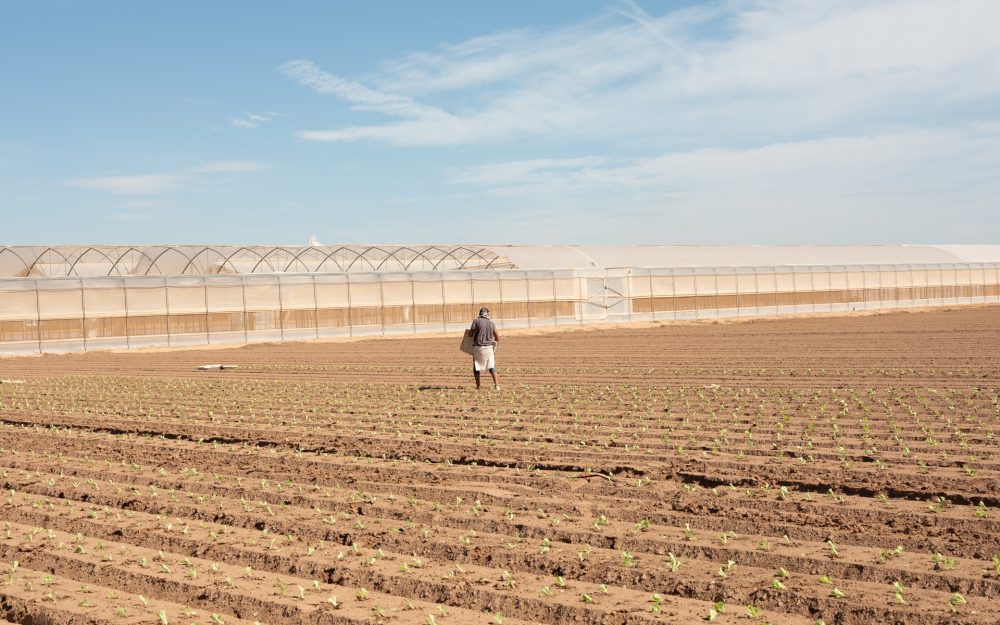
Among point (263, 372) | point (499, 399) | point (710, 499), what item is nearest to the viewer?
point (710, 499)

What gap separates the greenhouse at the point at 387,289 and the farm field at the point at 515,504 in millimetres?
16698

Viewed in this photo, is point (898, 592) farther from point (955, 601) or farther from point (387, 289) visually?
point (387, 289)

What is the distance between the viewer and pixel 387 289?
4116 centimetres

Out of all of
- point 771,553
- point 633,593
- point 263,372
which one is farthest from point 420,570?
point 263,372

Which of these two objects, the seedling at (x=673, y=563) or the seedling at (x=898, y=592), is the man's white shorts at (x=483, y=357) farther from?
the seedling at (x=898, y=592)

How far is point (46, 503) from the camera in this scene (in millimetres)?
9609

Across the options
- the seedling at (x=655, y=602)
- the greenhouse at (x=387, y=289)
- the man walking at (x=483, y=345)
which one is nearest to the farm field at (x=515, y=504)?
the seedling at (x=655, y=602)

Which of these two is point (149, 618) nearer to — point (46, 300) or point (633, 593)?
point (633, 593)

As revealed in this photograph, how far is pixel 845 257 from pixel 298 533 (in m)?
61.9

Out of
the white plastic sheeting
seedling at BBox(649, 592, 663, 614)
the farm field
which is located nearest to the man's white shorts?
the farm field

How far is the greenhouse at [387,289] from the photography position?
116 ft

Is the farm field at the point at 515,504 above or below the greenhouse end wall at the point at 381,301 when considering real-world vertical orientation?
below

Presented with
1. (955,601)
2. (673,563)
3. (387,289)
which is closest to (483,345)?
(673,563)

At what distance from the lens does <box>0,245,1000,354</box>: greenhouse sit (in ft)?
116
